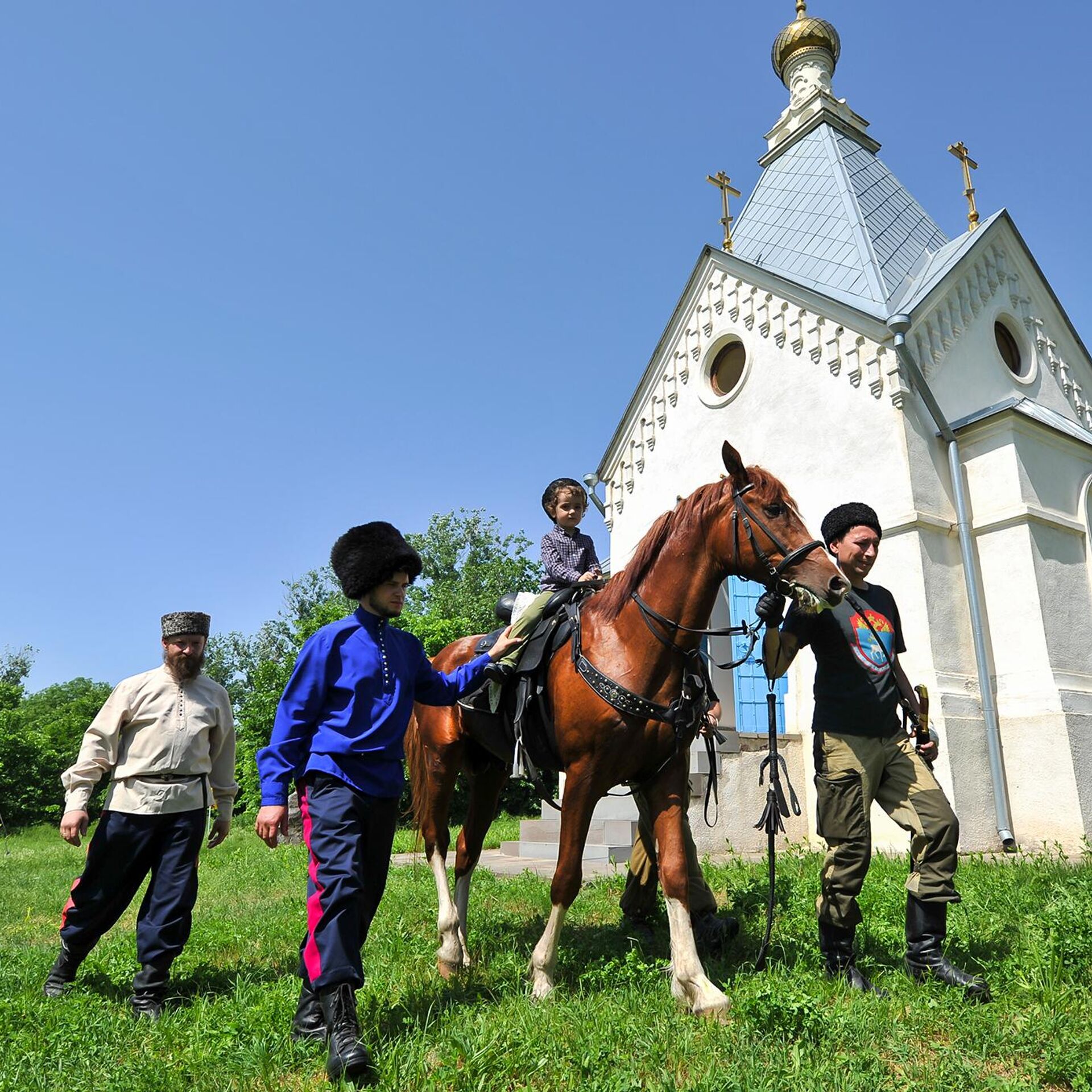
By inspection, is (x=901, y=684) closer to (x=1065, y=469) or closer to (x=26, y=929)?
(x=26, y=929)

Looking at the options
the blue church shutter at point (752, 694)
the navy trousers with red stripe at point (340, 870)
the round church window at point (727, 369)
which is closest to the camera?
the navy trousers with red stripe at point (340, 870)

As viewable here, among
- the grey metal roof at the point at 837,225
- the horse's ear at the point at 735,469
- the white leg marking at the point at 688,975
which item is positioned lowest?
the white leg marking at the point at 688,975

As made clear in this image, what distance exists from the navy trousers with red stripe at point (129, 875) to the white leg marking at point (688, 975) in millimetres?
2523

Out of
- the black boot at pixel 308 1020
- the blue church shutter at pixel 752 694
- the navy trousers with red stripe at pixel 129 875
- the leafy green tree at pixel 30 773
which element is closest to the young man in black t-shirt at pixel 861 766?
the black boot at pixel 308 1020

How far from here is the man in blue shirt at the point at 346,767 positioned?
3412mm

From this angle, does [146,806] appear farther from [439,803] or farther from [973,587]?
[973,587]

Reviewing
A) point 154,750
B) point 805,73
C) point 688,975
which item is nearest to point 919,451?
point 688,975

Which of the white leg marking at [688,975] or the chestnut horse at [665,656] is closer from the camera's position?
the white leg marking at [688,975]

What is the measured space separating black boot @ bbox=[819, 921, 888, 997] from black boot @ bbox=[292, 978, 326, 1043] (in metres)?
2.37

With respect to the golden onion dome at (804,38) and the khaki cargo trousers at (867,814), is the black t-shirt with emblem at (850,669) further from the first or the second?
the golden onion dome at (804,38)

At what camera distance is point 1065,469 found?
11.1 metres

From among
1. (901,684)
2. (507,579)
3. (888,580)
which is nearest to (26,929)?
(901,684)

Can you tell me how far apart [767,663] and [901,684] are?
0.72 metres

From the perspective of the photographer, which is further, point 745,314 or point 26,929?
point 745,314
